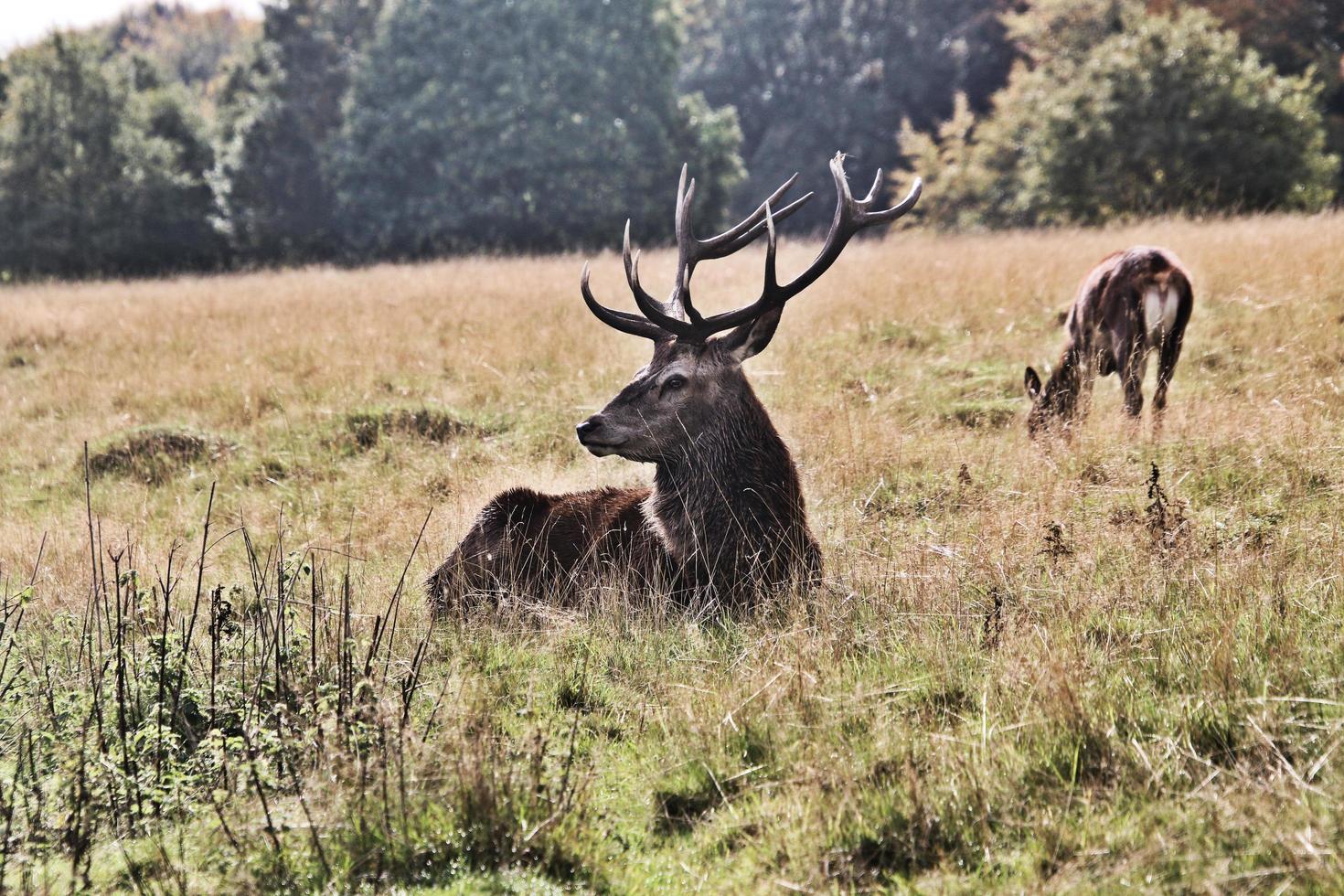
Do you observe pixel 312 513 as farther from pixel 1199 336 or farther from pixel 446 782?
pixel 1199 336

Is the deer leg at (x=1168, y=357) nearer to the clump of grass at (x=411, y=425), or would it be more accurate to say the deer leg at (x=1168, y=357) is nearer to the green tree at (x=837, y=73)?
the clump of grass at (x=411, y=425)

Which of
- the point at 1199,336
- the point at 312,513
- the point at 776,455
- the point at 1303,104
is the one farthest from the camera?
the point at 1303,104

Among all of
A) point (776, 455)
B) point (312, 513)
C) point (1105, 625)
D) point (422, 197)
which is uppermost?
point (422, 197)

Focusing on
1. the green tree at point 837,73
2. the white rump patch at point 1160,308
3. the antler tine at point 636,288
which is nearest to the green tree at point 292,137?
the green tree at point 837,73

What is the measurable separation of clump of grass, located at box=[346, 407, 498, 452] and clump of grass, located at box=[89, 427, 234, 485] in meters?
0.98

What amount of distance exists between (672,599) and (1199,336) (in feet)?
20.8

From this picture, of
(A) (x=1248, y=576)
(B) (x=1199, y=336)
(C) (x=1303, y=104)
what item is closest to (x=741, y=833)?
(A) (x=1248, y=576)

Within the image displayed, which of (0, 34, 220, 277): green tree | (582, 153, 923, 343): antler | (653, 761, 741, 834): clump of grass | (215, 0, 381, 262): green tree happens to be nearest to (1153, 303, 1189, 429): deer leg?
(582, 153, 923, 343): antler

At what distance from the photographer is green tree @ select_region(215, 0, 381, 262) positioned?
30516 millimetres

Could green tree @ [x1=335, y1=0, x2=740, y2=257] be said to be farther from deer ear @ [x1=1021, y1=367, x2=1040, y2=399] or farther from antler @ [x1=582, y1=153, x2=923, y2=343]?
antler @ [x1=582, y1=153, x2=923, y2=343]

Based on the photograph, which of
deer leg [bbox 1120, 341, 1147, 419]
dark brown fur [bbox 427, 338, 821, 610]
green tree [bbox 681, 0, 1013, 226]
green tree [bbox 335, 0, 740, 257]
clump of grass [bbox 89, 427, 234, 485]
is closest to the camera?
dark brown fur [bbox 427, 338, 821, 610]

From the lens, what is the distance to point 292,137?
31.0 m

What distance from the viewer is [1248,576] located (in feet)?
12.7

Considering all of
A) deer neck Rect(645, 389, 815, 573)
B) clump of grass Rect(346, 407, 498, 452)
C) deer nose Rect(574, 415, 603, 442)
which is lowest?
clump of grass Rect(346, 407, 498, 452)
